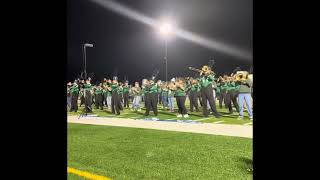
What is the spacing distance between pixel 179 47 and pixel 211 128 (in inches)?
979

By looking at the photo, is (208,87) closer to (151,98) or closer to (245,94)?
(245,94)

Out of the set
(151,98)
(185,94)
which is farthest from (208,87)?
(151,98)

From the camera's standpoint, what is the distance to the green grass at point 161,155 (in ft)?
16.6

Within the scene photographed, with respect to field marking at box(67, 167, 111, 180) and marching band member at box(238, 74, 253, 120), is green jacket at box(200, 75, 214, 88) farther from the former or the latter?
field marking at box(67, 167, 111, 180)

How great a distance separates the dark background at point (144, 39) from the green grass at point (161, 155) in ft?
70.2

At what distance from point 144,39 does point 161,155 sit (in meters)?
28.5

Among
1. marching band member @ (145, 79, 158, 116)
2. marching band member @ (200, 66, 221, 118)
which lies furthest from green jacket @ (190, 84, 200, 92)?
marching band member @ (200, 66, 221, 118)

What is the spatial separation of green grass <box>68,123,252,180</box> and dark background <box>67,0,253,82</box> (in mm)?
21395

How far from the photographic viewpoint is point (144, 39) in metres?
34.2

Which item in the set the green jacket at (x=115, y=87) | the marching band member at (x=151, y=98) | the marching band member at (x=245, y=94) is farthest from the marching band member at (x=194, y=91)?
the green jacket at (x=115, y=87)

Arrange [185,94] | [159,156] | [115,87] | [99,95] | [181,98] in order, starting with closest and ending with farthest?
[159,156] < [181,98] < [185,94] < [115,87] < [99,95]

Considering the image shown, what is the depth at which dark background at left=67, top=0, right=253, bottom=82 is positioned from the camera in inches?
1168
